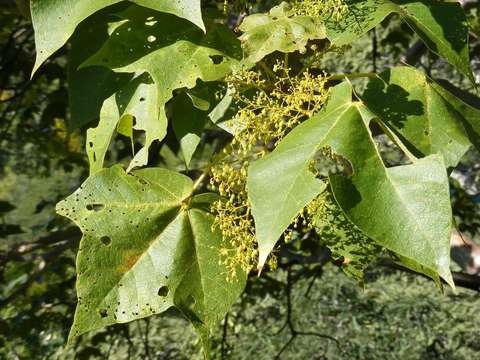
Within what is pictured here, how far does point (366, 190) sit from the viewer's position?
718 mm

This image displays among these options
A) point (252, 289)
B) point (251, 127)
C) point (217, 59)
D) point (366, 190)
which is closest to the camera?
point (366, 190)

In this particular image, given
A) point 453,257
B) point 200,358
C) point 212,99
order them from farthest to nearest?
point 200,358
point 453,257
point 212,99

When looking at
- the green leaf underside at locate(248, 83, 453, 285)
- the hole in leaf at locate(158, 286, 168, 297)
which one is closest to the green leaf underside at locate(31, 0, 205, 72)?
the green leaf underside at locate(248, 83, 453, 285)

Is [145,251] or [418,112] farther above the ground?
[418,112]

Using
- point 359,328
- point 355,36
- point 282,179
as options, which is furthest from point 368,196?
point 359,328

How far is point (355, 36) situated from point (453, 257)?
39.8 inches

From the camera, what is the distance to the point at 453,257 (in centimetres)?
170

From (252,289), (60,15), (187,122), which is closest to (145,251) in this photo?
(187,122)

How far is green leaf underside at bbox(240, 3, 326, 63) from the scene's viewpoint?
2.78 feet

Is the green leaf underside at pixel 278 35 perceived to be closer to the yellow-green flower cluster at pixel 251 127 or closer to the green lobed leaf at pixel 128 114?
the yellow-green flower cluster at pixel 251 127

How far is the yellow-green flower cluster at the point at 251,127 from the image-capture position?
0.82 meters

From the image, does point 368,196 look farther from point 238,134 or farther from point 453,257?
point 453,257

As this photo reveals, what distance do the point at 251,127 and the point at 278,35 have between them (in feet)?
0.42

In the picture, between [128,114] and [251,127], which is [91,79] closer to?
[128,114]
